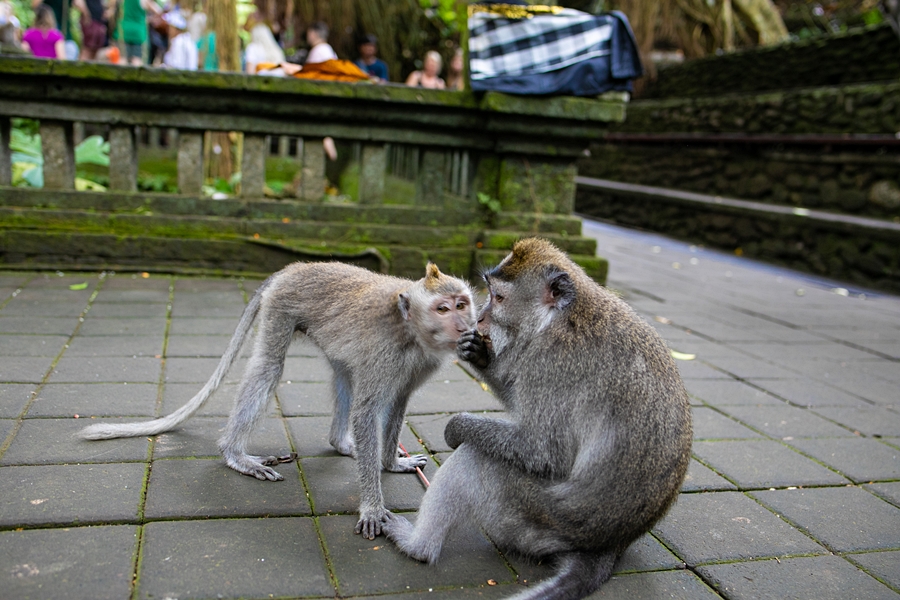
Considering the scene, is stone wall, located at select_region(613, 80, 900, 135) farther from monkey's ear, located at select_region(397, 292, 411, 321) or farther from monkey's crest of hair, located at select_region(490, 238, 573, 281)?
monkey's ear, located at select_region(397, 292, 411, 321)

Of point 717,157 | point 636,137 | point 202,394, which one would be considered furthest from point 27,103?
point 636,137

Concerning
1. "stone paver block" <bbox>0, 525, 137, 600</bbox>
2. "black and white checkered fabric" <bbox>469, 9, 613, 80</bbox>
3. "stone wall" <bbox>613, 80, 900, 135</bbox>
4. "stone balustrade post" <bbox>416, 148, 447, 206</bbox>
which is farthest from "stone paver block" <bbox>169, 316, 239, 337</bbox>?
"stone wall" <bbox>613, 80, 900, 135</bbox>

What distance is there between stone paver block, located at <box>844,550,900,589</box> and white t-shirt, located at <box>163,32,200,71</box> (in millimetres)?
8122

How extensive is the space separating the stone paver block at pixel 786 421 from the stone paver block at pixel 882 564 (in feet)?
3.95

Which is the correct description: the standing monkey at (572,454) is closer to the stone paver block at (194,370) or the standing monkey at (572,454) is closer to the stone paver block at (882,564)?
the stone paver block at (882,564)

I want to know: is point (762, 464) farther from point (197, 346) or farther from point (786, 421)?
point (197, 346)

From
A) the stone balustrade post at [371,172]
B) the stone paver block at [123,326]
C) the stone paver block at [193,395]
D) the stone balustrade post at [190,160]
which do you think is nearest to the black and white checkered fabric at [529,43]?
the stone balustrade post at [371,172]

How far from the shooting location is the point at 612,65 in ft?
20.7

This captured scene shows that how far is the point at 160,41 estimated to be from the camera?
12.2 meters

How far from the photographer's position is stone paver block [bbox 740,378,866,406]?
4738 millimetres

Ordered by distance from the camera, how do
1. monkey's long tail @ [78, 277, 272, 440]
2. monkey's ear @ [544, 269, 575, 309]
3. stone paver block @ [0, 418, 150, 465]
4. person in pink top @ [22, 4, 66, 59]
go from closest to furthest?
monkey's ear @ [544, 269, 575, 309] → stone paver block @ [0, 418, 150, 465] → monkey's long tail @ [78, 277, 272, 440] → person in pink top @ [22, 4, 66, 59]

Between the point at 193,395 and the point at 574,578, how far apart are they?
2.31 metres

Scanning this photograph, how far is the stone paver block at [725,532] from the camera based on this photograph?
2.85 metres

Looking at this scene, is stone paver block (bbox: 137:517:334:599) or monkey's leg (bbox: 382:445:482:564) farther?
monkey's leg (bbox: 382:445:482:564)
